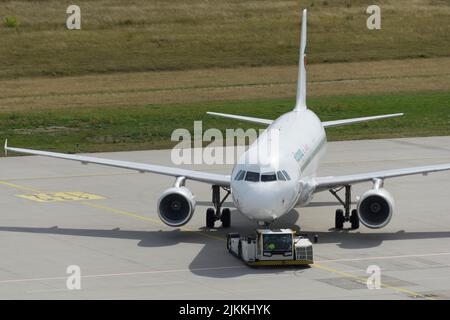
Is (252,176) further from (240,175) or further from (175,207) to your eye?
(175,207)

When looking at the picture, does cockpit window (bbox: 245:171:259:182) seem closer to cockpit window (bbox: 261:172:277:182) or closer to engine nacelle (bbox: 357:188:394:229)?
cockpit window (bbox: 261:172:277:182)

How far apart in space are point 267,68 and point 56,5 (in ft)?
100

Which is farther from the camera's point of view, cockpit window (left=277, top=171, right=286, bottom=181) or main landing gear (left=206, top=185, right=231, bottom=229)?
main landing gear (left=206, top=185, right=231, bottom=229)

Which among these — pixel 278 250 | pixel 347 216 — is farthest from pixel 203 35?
pixel 278 250

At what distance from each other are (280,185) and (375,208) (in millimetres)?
4596

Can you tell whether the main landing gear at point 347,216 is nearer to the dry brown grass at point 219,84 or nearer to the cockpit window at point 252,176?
the cockpit window at point 252,176

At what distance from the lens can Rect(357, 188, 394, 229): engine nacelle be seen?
44906 mm

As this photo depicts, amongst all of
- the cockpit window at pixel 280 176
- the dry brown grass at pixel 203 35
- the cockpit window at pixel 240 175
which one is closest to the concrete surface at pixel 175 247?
the cockpit window at pixel 240 175

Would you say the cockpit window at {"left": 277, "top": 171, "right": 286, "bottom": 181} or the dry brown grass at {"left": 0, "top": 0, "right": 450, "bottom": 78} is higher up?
the dry brown grass at {"left": 0, "top": 0, "right": 450, "bottom": 78}

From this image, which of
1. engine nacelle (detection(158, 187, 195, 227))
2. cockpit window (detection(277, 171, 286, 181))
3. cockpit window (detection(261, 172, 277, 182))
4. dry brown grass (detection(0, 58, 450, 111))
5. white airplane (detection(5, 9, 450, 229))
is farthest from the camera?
dry brown grass (detection(0, 58, 450, 111))

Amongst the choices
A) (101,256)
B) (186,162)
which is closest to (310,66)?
(186,162)

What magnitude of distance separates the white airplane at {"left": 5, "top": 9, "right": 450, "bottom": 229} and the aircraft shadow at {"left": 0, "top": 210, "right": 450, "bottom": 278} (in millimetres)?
900

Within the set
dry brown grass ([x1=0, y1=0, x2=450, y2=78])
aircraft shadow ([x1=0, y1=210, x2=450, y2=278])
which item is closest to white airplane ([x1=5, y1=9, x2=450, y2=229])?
aircraft shadow ([x1=0, y1=210, x2=450, y2=278])

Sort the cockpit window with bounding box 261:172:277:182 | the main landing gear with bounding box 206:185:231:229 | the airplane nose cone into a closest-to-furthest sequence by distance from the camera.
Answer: the airplane nose cone → the cockpit window with bounding box 261:172:277:182 → the main landing gear with bounding box 206:185:231:229
